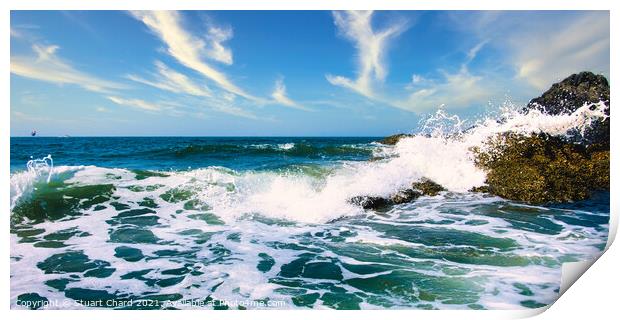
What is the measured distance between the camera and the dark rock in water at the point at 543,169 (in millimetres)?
6133

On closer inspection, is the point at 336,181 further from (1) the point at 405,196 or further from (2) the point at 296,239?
(2) the point at 296,239

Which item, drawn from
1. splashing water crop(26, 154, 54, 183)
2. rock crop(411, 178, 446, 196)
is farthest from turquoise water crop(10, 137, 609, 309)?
rock crop(411, 178, 446, 196)

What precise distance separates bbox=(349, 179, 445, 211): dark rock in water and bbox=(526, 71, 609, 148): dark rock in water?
2755 millimetres

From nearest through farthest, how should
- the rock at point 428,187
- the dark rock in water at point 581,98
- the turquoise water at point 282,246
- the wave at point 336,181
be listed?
the turquoise water at point 282,246
the wave at point 336,181
the dark rock in water at point 581,98
the rock at point 428,187

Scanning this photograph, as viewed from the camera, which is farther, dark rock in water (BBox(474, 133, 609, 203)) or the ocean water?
dark rock in water (BBox(474, 133, 609, 203))

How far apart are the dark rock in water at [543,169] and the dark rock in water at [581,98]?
0.32 metres

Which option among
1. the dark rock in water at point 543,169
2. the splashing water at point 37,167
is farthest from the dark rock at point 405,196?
the splashing water at point 37,167

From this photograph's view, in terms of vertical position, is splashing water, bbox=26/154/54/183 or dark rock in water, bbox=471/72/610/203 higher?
dark rock in water, bbox=471/72/610/203

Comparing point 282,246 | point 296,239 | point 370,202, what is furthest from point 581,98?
point 282,246

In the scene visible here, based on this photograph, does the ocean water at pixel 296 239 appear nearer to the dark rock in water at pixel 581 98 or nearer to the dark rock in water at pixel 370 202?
the dark rock in water at pixel 370 202

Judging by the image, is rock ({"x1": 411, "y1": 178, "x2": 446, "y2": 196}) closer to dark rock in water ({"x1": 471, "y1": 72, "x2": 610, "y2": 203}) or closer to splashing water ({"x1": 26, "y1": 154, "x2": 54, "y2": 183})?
dark rock in water ({"x1": 471, "y1": 72, "x2": 610, "y2": 203})

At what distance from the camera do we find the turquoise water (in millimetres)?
3584

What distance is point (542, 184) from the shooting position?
6121 millimetres
